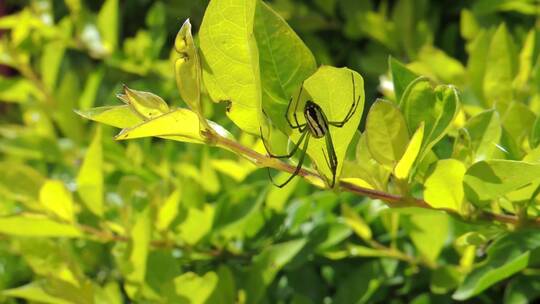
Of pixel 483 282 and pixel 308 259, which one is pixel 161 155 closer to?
pixel 308 259

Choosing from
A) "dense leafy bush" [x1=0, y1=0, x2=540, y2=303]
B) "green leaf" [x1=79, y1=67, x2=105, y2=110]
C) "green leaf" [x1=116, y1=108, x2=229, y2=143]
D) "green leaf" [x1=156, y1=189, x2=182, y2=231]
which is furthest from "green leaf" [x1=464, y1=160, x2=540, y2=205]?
"green leaf" [x1=79, y1=67, x2=105, y2=110]

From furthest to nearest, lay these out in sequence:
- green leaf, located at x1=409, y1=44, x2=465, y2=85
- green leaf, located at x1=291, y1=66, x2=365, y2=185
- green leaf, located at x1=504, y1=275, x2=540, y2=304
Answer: green leaf, located at x1=409, y1=44, x2=465, y2=85, green leaf, located at x1=504, y1=275, x2=540, y2=304, green leaf, located at x1=291, y1=66, x2=365, y2=185

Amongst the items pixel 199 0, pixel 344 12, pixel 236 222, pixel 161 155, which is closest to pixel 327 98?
pixel 236 222

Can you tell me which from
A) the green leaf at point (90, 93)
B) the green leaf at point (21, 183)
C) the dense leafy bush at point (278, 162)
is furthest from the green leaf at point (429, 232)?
the green leaf at point (90, 93)

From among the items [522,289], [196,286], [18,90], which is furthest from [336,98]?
[18,90]

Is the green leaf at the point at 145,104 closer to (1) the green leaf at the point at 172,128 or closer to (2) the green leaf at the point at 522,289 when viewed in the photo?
(1) the green leaf at the point at 172,128

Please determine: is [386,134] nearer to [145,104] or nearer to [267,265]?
[145,104]

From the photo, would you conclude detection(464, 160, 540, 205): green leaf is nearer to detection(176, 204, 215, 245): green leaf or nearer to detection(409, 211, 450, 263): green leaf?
detection(409, 211, 450, 263): green leaf
